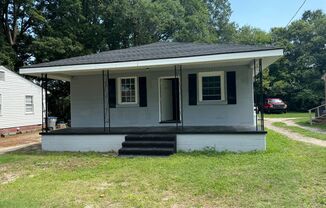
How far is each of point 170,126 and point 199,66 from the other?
241cm

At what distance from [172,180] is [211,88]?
20.8ft

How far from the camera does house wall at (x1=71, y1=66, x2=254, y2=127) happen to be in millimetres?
12008

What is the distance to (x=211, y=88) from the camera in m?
Answer: 12.3

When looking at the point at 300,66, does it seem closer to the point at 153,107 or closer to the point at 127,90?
the point at 153,107

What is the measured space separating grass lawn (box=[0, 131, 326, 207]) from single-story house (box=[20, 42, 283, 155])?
38.4 inches

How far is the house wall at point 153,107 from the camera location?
12.0 meters

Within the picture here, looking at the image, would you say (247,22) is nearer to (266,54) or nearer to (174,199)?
(266,54)

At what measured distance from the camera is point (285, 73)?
119ft

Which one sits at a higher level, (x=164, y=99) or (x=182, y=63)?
(x=182, y=63)

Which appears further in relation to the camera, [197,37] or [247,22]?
[247,22]

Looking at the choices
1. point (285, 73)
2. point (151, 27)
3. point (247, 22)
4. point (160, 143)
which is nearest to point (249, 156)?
point (160, 143)

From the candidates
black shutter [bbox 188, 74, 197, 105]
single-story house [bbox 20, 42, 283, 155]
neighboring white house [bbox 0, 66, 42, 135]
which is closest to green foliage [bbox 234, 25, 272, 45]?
neighboring white house [bbox 0, 66, 42, 135]

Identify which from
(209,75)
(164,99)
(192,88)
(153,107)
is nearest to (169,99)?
(164,99)

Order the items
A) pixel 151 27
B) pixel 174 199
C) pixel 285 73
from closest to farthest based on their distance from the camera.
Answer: pixel 174 199
pixel 151 27
pixel 285 73
